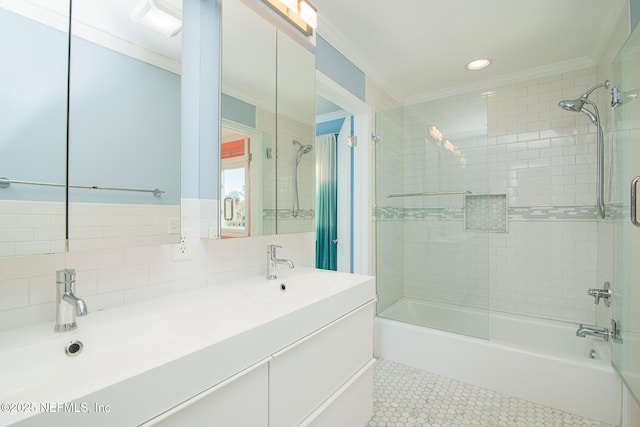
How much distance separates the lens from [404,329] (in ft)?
7.57

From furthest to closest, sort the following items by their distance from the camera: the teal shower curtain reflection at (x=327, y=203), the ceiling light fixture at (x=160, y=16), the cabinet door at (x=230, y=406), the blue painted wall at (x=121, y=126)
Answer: the teal shower curtain reflection at (x=327, y=203), the ceiling light fixture at (x=160, y=16), the blue painted wall at (x=121, y=126), the cabinet door at (x=230, y=406)

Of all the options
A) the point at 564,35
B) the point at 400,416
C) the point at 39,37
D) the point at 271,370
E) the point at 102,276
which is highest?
the point at 564,35

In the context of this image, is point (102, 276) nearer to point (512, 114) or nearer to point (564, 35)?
point (564, 35)

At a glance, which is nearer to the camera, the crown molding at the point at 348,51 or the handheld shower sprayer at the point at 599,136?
the crown molding at the point at 348,51

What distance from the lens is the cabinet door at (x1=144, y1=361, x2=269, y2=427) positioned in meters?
0.72

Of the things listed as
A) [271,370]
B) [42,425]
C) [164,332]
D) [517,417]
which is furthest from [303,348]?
[517,417]

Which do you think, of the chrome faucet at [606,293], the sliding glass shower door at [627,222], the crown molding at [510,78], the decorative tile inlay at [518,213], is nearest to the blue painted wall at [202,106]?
the decorative tile inlay at [518,213]

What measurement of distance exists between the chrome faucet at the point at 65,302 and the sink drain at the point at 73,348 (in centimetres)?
6

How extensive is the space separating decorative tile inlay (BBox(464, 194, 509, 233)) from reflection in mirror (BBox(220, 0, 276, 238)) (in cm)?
193

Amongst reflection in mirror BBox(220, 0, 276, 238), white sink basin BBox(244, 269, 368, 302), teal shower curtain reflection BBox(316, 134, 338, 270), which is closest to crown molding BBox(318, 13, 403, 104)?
reflection in mirror BBox(220, 0, 276, 238)

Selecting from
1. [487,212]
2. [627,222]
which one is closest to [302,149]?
[627,222]

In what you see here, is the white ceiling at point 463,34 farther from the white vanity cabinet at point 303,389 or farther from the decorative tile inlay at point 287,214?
the white vanity cabinet at point 303,389

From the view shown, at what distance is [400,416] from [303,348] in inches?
41.1

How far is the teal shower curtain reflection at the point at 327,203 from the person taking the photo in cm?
292
